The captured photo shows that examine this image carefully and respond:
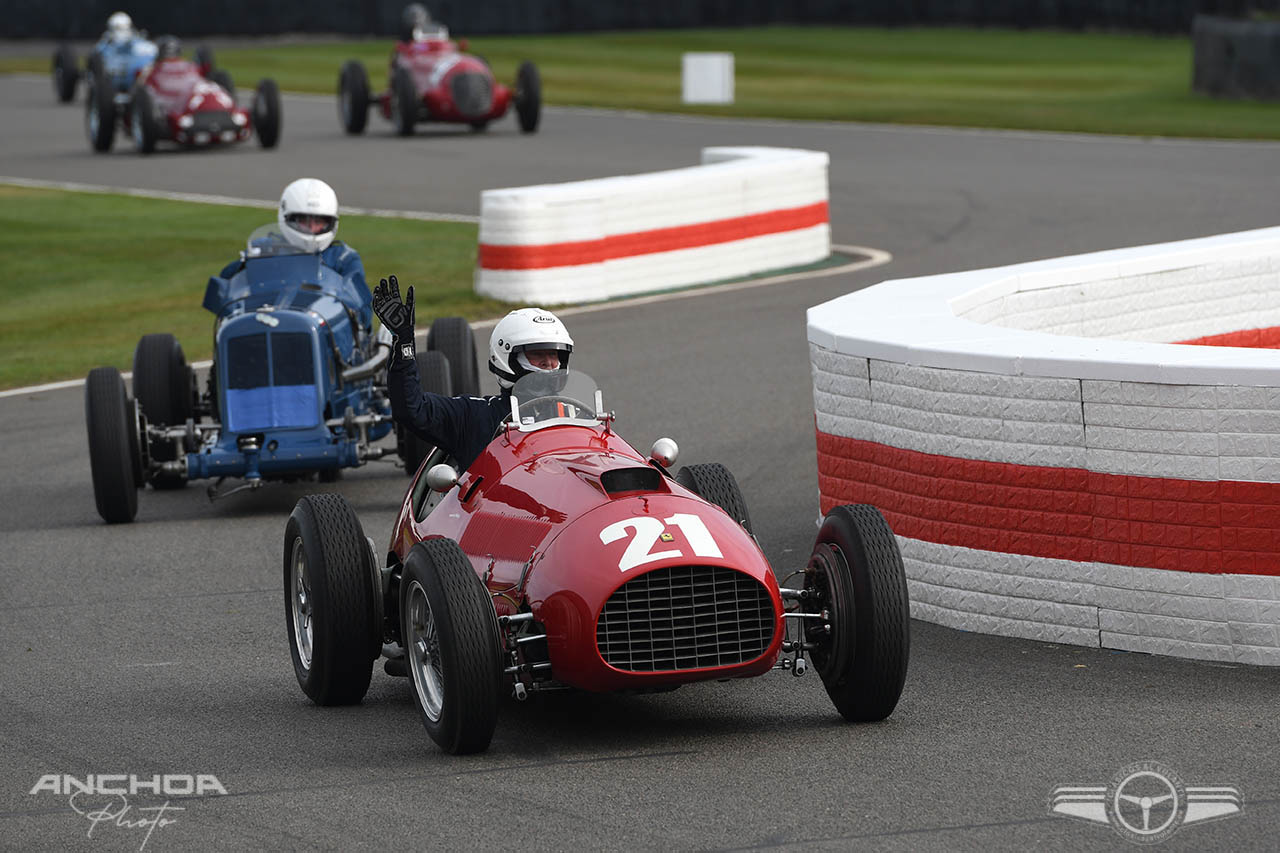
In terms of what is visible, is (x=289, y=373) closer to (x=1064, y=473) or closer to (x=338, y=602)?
(x=338, y=602)

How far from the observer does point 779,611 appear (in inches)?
Answer: 283

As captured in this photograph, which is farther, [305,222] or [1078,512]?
[305,222]

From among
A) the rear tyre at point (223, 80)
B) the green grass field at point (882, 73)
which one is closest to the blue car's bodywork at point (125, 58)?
the rear tyre at point (223, 80)

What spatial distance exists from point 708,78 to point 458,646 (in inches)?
1357

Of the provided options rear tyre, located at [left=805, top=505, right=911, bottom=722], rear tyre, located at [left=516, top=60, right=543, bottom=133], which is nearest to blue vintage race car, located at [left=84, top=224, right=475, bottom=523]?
rear tyre, located at [left=805, top=505, right=911, bottom=722]

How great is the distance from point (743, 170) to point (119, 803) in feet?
48.0

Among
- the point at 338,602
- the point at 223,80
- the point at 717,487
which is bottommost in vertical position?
the point at 338,602

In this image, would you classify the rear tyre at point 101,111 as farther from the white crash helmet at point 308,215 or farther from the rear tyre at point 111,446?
the rear tyre at point 111,446

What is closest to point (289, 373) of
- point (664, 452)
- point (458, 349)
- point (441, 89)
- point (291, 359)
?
point (291, 359)

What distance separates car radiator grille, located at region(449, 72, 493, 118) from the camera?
33969mm

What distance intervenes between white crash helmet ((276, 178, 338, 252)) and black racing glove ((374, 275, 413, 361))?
4990 millimetres

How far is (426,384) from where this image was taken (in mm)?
12047

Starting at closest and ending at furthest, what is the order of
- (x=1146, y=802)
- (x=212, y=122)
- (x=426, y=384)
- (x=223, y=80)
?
(x=1146, y=802) → (x=426, y=384) → (x=212, y=122) → (x=223, y=80)

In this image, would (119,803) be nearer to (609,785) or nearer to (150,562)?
(609,785)
